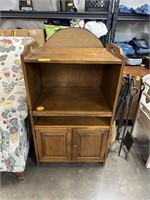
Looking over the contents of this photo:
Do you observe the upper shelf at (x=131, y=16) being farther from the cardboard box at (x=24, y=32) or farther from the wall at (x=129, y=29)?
the cardboard box at (x=24, y=32)

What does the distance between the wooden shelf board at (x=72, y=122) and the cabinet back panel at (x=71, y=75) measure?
33 centimetres

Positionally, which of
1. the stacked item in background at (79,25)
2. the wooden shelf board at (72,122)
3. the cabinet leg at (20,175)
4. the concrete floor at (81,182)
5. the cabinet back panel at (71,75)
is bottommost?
the concrete floor at (81,182)

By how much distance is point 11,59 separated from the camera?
1380 mm

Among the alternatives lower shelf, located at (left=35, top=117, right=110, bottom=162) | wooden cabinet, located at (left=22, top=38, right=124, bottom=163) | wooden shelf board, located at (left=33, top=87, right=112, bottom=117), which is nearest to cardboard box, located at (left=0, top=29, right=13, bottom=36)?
wooden cabinet, located at (left=22, top=38, right=124, bottom=163)

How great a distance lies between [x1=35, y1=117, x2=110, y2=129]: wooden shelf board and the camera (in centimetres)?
114

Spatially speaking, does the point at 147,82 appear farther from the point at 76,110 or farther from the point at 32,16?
the point at 32,16

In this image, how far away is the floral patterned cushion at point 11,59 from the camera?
137 centimetres

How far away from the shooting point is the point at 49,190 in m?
1.20

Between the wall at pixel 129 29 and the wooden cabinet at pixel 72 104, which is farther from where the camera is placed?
the wall at pixel 129 29

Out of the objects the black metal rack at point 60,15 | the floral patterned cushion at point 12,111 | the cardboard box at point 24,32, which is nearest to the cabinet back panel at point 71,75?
the floral patterned cushion at point 12,111

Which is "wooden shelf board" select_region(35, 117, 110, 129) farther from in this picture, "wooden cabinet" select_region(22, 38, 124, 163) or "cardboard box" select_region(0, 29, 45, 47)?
"cardboard box" select_region(0, 29, 45, 47)

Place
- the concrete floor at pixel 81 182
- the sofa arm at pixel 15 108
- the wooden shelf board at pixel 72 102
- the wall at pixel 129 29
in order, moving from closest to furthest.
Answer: the sofa arm at pixel 15 108, the wooden shelf board at pixel 72 102, the concrete floor at pixel 81 182, the wall at pixel 129 29

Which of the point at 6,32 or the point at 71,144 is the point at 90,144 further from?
the point at 6,32

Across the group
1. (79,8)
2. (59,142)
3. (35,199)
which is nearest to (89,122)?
(59,142)
